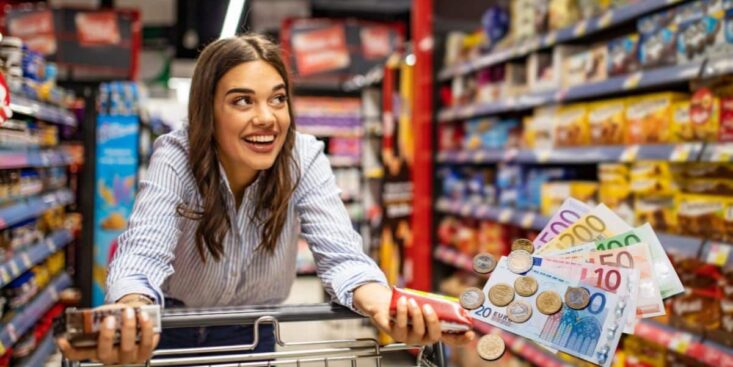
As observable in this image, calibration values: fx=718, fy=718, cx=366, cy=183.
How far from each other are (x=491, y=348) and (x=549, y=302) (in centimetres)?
12

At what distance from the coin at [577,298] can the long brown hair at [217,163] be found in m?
0.78

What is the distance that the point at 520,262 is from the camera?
1.16m

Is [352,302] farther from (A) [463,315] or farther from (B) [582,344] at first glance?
(B) [582,344]

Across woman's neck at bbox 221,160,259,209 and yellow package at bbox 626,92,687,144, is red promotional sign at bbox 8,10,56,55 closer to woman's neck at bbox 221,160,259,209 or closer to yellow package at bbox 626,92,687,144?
yellow package at bbox 626,92,687,144

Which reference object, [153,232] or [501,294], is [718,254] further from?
[153,232]

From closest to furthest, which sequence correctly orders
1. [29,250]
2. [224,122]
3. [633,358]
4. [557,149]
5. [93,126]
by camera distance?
[224,122], [633,358], [557,149], [29,250], [93,126]

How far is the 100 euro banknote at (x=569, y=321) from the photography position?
109 cm

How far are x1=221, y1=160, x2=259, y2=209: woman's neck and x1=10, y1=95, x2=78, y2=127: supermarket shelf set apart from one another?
191 centimetres

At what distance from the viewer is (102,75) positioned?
Result: 1059 cm

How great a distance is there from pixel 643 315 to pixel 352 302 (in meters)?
0.55

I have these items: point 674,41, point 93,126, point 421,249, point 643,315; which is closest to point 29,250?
point 93,126

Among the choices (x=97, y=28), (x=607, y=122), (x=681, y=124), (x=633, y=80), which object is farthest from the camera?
(x=97, y=28)

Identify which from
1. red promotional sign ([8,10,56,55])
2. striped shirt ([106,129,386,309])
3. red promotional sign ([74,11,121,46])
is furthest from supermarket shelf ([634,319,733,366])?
red promotional sign ([8,10,56,55])

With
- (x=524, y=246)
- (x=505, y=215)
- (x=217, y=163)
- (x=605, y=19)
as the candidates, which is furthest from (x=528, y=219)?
(x=524, y=246)
